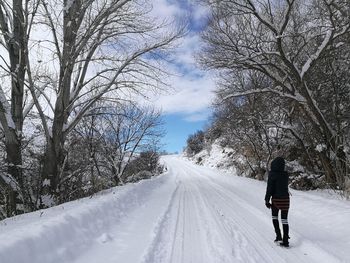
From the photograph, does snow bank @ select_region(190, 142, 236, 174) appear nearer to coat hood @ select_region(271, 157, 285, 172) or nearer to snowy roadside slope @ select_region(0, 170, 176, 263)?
snowy roadside slope @ select_region(0, 170, 176, 263)

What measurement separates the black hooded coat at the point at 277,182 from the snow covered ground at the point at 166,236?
944 mm

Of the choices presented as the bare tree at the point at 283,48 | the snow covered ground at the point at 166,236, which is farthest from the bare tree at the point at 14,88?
the bare tree at the point at 283,48

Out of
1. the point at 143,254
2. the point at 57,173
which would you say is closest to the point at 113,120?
the point at 57,173

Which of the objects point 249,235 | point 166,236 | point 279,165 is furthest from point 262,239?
point 166,236

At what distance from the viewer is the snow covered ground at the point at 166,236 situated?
18.6 feet

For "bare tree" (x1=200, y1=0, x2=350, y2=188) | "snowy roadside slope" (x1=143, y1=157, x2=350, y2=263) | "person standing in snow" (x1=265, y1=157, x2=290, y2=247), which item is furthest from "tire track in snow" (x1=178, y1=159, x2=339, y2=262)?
"bare tree" (x1=200, y1=0, x2=350, y2=188)

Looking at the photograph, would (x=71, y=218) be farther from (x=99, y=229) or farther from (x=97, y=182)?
(x=97, y=182)

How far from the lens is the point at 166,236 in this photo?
7.84 meters

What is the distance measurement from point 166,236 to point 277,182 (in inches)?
101

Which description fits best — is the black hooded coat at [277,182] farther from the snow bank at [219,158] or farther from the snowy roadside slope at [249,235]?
the snow bank at [219,158]

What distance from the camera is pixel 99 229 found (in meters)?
7.76

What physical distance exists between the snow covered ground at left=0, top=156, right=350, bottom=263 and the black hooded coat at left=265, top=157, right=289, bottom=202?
3.10 ft

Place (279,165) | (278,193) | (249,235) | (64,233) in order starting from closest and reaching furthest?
(64,233), (278,193), (279,165), (249,235)

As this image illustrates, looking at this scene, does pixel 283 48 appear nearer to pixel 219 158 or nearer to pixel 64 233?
pixel 64 233
